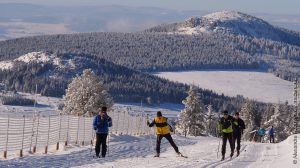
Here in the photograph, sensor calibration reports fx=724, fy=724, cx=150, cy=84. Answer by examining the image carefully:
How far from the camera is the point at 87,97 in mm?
65438

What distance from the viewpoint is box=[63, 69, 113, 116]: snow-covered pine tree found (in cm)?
6431

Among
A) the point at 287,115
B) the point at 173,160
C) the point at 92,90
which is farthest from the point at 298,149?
the point at 287,115

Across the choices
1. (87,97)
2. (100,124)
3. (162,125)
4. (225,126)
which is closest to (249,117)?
(87,97)

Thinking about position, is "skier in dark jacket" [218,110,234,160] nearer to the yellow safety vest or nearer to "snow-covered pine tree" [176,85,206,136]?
the yellow safety vest

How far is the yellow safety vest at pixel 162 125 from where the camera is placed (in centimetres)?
2847

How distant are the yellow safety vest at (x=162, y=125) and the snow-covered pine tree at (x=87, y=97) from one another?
35156 mm

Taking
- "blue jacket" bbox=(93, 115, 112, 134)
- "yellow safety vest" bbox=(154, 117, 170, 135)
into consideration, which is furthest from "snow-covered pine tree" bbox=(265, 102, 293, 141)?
"blue jacket" bbox=(93, 115, 112, 134)

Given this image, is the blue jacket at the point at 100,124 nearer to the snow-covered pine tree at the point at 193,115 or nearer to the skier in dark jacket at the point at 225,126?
the skier in dark jacket at the point at 225,126

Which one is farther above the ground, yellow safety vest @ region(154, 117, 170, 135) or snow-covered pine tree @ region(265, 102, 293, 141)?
yellow safety vest @ region(154, 117, 170, 135)

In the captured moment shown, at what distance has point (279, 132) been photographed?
78625 mm

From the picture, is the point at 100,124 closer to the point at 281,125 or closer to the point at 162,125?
the point at 162,125

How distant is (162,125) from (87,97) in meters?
37.4

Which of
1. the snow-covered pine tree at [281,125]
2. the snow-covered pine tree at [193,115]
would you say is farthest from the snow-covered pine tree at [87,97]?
the snow-covered pine tree at [281,125]

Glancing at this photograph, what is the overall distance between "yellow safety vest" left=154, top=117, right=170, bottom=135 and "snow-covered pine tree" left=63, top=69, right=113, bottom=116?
3516 centimetres
